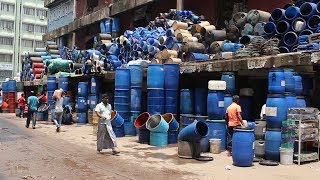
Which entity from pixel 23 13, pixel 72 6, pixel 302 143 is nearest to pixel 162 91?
pixel 302 143

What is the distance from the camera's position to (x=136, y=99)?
13.3m

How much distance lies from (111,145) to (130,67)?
437 cm

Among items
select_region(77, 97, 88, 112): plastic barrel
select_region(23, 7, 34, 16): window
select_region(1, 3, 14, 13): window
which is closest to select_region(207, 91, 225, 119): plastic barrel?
select_region(77, 97, 88, 112): plastic barrel

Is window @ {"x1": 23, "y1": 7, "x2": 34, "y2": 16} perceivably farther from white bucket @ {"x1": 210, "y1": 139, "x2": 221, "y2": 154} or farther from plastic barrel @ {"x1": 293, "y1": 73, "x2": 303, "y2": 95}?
plastic barrel @ {"x1": 293, "y1": 73, "x2": 303, "y2": 95}

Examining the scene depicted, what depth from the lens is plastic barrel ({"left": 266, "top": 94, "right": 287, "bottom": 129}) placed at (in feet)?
29.2

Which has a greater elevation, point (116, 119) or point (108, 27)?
point (108, 27)

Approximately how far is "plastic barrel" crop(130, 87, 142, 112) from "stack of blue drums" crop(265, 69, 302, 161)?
207 inches

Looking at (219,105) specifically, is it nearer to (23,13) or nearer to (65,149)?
(65,149)

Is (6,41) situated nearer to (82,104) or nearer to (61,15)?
(61,15)

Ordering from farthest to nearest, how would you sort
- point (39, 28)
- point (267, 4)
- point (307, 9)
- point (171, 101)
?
point (39, 28)
point (267, 4)
point (171, 101)
point (307, 9)

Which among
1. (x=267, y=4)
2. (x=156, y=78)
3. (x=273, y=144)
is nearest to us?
(x=273, y=144)

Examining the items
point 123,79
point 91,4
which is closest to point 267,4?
point 123,79

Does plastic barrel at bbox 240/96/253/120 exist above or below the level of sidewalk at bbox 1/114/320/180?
above

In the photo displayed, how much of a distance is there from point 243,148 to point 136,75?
5.88 m
